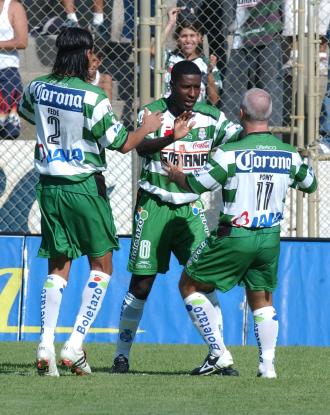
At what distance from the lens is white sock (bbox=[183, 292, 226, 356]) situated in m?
7.43

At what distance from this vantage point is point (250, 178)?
23.2 ft

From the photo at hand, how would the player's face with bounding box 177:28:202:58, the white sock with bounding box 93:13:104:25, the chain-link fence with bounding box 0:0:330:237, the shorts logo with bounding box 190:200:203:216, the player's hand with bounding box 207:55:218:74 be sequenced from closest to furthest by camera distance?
1. the shorts logo with bounding box 190:200:203:216
2. the chain-link fence with bounding box 0:0:330:237
3. the player's face with bounding box 177:28:202:58
4. the player's hand with bounding box 207:55:218:74
5. the white sock with bounding box 93:13:104:25

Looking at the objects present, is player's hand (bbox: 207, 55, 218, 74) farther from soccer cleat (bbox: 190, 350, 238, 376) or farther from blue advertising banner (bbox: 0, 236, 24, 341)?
soccer cleat (bbox: 190, 350, 238, 376)

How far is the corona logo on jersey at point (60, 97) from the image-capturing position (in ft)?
23.3

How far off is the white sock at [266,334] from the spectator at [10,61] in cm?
478

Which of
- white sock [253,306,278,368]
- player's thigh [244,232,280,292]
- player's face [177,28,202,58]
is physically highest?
player's face [177,28,202,58]

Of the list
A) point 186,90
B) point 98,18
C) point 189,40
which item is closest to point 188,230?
point 186,90

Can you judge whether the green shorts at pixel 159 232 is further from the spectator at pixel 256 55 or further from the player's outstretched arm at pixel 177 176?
the spectator at pixel 256 55

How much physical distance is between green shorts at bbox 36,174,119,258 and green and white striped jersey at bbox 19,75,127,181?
0.08 m

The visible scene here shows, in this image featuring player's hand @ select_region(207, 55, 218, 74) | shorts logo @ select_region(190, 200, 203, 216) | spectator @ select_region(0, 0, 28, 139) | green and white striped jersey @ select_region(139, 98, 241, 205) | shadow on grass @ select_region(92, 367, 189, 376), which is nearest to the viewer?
shadow on grass @ select_region(92, 367, 189, 376)

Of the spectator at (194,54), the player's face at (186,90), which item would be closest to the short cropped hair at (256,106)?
the player's face at (186,90)

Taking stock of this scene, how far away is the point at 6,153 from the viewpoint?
1127 cm

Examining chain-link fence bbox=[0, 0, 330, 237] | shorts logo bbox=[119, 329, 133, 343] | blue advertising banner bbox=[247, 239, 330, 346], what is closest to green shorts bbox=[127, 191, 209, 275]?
shorts logo bbox=[119, 329, 133, 343]

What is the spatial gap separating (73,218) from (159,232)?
850 mm
